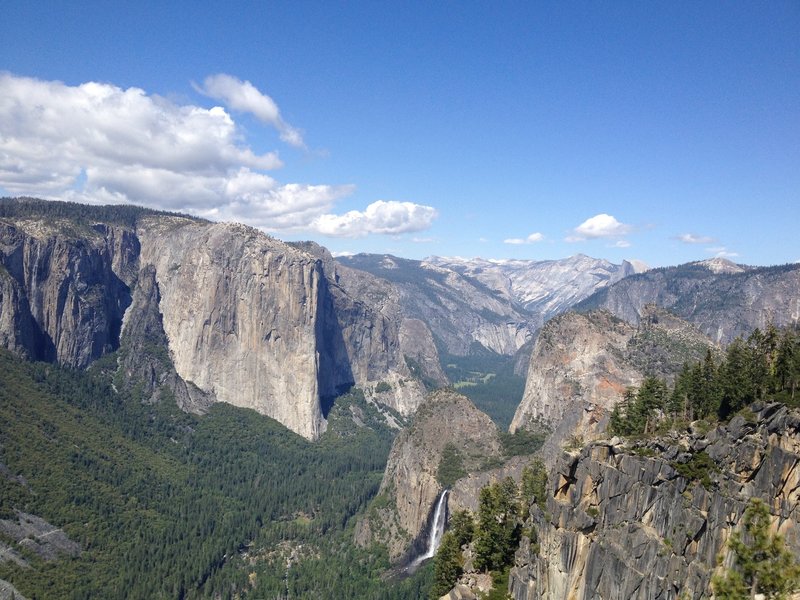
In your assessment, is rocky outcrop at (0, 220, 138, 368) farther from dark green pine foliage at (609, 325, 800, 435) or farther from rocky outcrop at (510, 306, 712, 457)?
dark green pine foliage at (609, 325, 800, 435)

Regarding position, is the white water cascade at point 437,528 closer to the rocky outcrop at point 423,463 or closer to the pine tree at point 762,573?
the rocky outcrop at point 423,463

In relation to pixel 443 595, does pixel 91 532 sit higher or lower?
lower

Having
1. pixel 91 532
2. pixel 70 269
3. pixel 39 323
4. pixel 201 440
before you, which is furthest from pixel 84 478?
pixel 70 269

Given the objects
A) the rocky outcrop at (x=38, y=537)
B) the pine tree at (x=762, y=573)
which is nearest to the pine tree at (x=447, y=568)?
the pine tree at (x=762, y=573)

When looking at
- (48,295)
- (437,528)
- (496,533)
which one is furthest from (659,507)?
(48,295)

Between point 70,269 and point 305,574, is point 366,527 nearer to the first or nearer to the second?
point 305,574

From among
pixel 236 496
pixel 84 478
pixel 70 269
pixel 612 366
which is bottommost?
pixel 236 496
